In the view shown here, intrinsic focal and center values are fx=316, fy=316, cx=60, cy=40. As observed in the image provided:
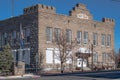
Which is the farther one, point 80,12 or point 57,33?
point 80,12

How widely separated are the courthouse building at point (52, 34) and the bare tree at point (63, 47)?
735mm

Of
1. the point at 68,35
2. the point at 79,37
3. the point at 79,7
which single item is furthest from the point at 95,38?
the point at 68,35

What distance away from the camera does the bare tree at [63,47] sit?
163 ft

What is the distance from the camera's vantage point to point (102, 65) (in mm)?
60250

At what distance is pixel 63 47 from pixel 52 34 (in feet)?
9.58

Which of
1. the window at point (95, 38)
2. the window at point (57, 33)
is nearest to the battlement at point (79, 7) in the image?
the window at point (57, 33)

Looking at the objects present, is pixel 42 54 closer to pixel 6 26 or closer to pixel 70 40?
pixel 70 40

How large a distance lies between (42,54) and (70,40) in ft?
21.7

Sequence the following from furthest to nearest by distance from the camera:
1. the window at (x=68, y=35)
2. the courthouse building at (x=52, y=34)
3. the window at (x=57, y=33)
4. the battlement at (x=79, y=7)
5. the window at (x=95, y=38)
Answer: the window at (x=95, y=38) < the battlement at (x=79, y=7) < the window at (x=68, y=35) < the window at (x=57, y=33) < the courthouse building at (x=52, y=34)

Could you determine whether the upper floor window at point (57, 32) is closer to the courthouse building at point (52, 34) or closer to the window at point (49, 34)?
the courthouse building at point (52, 34)

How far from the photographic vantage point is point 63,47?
50156 millimetres

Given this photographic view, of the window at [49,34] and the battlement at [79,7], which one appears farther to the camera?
the battlement at [79,7]

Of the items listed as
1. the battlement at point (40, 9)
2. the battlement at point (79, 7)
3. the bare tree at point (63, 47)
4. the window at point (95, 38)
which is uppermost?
the battlement at point (79, 7)

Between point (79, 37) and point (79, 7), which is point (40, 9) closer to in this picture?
point (79, 7)
